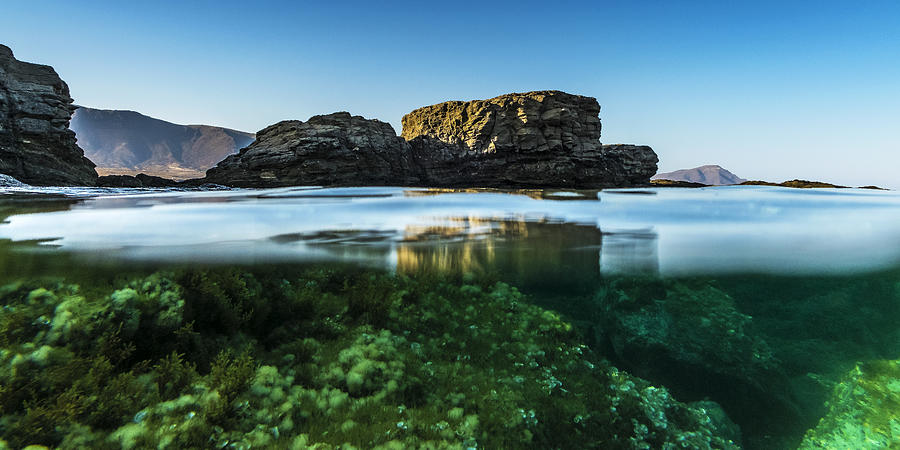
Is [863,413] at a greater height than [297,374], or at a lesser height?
lesser

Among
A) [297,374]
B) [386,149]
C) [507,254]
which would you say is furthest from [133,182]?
[507,254]

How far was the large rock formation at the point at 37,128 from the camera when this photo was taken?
94.4 feet

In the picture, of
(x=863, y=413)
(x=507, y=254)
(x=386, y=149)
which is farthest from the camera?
(x=386, y=149)

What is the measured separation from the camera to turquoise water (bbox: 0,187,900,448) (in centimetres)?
376

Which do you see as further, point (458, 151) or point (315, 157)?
point (458, 151)

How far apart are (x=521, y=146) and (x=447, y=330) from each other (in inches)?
2088

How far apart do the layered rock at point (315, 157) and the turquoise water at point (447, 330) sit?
31.8 meters

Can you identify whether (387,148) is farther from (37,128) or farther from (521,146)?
(37,128)

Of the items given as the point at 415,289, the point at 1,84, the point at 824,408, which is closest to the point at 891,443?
the point at 824,408

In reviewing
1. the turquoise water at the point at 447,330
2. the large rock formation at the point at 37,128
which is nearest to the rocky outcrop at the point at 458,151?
the large rock formation at the point at 37,128

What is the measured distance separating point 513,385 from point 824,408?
21.9 feet

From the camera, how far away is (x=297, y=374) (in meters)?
4.77

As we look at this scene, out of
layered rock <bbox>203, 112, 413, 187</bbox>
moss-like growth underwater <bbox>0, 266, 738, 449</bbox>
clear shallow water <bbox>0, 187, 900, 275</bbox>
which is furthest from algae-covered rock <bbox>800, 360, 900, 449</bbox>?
layered rock <bbox>203, 112, 413, 187</bbox>

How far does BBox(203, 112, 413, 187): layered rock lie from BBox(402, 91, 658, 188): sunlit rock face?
1309 centimetres
